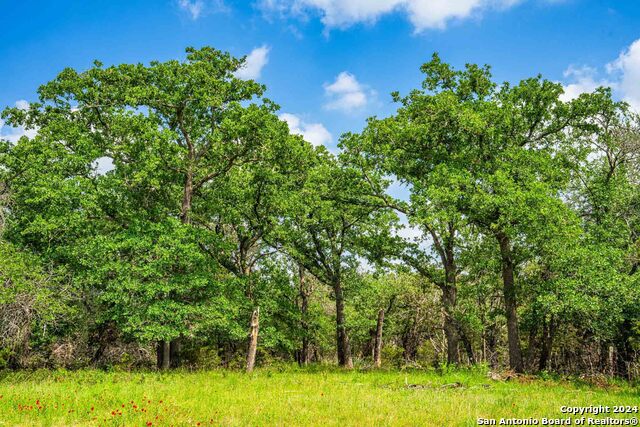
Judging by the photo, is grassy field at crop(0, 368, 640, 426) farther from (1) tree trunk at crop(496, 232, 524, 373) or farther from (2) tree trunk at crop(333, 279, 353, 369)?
(2) tree trunk at crop(333, 279, 353, 369)

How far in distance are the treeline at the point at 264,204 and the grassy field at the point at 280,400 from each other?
372 cm

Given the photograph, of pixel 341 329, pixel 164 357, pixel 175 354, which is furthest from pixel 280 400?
pixel 341 329

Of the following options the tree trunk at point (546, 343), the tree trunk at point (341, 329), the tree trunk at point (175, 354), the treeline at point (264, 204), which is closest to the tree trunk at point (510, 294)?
the treeline at point (264, 204)

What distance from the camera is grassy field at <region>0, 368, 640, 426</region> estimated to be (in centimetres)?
955

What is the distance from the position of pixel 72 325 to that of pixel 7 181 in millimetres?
7016

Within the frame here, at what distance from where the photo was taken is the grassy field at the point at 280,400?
9.55 m

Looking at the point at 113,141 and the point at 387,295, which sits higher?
the point at 113,141

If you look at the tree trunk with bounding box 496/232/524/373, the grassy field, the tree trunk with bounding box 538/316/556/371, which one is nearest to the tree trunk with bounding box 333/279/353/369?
the tree trunk with bounding box 496/232/524/373

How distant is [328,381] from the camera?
53.4 ft

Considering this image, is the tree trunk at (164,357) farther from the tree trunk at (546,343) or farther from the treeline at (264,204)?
the tree trunk at (546,343)

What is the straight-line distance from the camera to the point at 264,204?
83.4 feet

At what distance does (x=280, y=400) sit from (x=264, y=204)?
14632mm

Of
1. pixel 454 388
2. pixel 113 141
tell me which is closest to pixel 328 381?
pixel 454 388

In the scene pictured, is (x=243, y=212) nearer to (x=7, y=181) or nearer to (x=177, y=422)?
(x=7, y=181)
